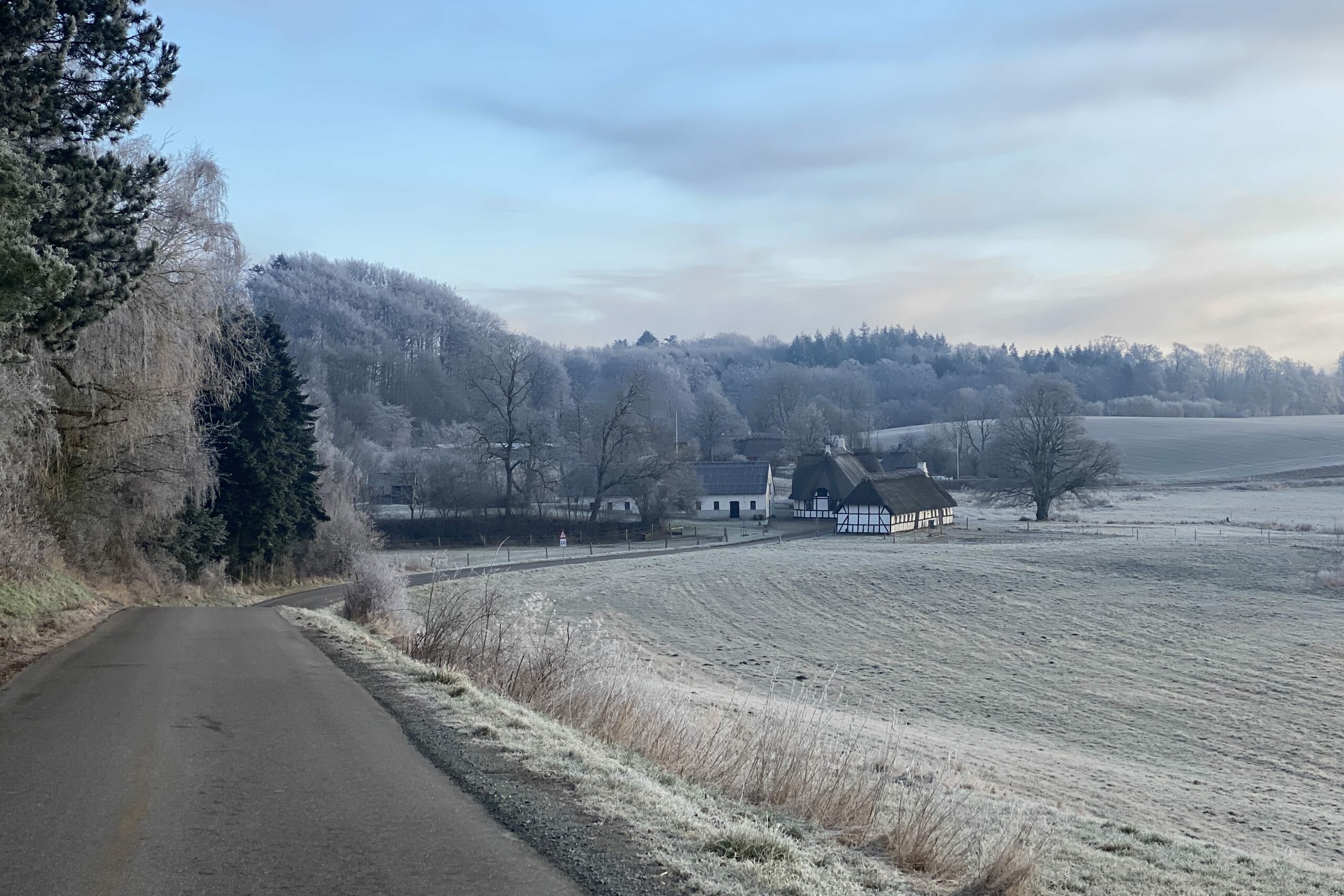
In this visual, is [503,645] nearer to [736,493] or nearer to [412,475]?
[412,475]

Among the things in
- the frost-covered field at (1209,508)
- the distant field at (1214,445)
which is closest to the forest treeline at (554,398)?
the distant field at (1214,445)

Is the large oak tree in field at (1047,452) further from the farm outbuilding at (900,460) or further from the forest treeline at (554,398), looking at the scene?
the farm outbuilding at (900,460)

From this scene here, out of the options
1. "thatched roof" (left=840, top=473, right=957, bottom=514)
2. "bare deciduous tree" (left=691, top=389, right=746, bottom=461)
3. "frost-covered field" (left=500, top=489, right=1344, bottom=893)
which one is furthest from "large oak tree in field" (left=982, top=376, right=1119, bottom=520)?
"bare deciduous tree" (left=691, top=389, right=746, bottom=461)

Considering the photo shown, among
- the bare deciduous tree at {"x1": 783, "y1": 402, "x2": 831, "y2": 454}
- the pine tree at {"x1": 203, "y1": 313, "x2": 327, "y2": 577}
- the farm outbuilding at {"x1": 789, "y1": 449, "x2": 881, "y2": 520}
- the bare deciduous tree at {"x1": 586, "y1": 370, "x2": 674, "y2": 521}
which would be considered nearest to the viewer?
the pine tree at {"x1": 203, "y1": 313, "x2": 327, "y2": 577}

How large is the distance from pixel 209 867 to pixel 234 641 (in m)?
11.3

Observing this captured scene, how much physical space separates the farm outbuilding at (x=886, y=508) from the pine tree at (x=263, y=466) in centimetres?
3931

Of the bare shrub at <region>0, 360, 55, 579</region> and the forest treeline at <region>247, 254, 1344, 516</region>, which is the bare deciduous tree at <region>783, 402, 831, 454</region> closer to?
the forest treeline at <region>247, 254, 1344, 516</region>

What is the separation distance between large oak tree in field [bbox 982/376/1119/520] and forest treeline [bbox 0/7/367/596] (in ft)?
160

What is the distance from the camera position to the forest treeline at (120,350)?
424 inches

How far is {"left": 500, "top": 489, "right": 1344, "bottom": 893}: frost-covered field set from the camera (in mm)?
13211

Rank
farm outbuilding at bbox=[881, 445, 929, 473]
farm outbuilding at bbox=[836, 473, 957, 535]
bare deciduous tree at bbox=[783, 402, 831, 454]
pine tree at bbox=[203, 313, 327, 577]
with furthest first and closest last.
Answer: bare deciduous tree at bbox=[783, 402, 831, 454] < farm outbuilding at bbox=[881, 445, 929, 473] < farm outbuilding at bbox=[836, 473, 957, 535] < pine tree at bbox=[203, 313, 327, 577]

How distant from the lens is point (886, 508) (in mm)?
66312

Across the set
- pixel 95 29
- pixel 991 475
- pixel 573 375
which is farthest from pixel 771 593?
pixel 573 375

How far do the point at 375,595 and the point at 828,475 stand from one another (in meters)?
57.7
